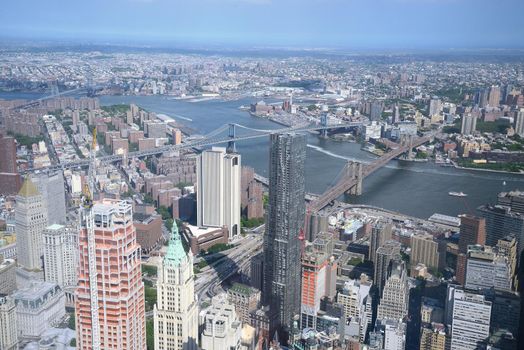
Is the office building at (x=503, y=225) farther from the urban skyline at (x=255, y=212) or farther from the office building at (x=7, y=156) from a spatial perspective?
the office building at (x=7, y=156)

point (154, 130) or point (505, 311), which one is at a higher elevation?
point (154, 130)

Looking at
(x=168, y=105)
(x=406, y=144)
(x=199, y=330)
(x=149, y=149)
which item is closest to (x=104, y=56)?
(x=149, y=149)

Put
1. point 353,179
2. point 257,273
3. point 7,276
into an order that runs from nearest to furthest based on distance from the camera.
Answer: point 7,276
point 257,273
point 353,179

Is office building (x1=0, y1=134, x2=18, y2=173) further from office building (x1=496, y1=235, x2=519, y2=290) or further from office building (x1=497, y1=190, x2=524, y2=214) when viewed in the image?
office building (x1=497, y1=190, x2=524, y2=214)

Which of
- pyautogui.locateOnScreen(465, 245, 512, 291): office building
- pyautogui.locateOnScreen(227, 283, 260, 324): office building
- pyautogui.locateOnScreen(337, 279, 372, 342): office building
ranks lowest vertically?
pyautogui.locateOnScreen(337, 279, 372, 342): office building

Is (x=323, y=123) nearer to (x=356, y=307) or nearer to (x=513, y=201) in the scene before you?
(x=513, y=201)

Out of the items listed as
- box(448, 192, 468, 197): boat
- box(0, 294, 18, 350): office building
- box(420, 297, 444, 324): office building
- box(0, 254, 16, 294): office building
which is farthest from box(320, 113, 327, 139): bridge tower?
box(0, 294, 18, 350): office building

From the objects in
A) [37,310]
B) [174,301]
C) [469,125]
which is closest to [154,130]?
[469,125]
